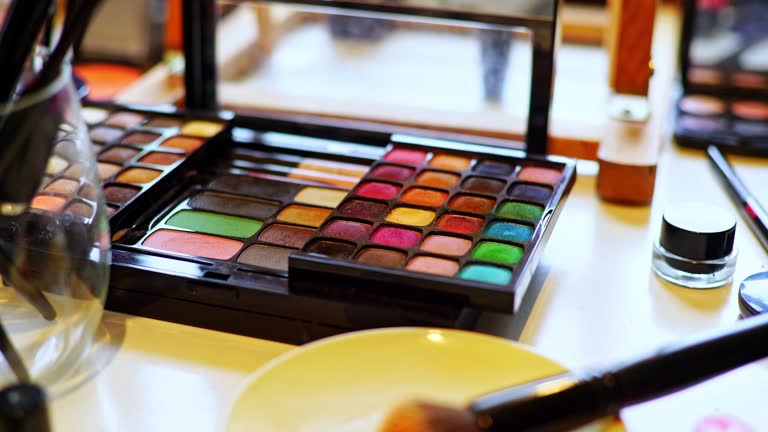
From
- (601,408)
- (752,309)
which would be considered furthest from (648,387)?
(752,309)

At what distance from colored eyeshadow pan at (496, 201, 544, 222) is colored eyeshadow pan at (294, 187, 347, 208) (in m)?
0.12

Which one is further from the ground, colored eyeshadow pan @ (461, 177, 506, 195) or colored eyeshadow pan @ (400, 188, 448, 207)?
colored eyeshadow pan @ (461, 177, 506, 195)

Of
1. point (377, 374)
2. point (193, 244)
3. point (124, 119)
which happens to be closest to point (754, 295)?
point (377, 374)

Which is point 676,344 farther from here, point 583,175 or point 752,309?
point 583,175

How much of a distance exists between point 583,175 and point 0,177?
487 millimetres

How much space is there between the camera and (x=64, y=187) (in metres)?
0.50

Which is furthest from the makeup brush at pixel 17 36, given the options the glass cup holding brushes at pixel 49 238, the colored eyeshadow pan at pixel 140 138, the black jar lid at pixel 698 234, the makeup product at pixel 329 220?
the black jar lid at pixel 698 234

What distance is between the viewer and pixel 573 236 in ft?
2.30

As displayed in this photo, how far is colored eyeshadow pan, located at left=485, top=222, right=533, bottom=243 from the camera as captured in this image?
1.95 ft

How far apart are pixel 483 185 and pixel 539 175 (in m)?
0.04

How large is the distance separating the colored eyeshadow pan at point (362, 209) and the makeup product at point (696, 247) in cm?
19

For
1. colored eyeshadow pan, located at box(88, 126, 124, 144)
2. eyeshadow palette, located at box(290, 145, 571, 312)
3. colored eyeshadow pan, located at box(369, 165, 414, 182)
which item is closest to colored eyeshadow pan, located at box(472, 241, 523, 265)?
eyeshadow palette, located at box(290, 145, 571, 312)

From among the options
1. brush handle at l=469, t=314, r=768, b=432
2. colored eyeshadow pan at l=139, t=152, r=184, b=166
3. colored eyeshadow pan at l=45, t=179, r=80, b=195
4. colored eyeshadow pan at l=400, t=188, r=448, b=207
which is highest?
colored eyeshadow pan at l=45, t=179, r=80, b=195

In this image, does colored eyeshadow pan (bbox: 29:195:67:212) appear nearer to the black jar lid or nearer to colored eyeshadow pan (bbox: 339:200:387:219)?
colored eyeshadow pan (bbox: 339:200:387:219)
